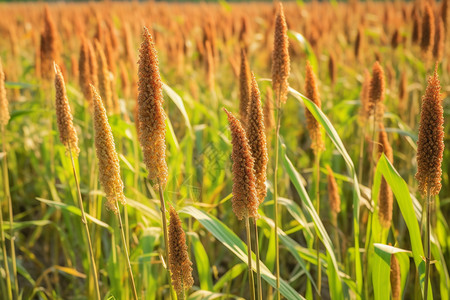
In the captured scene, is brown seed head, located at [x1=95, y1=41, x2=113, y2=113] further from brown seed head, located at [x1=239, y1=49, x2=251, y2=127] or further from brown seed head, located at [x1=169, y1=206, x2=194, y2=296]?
brown seed head, located at [x1=169, y1=206, x2=194, y2=296]

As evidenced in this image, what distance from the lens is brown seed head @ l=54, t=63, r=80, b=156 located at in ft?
4.84

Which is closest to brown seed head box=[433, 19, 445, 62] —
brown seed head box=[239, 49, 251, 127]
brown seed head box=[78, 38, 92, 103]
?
brown seed head box=[239, 49, 251, 127]

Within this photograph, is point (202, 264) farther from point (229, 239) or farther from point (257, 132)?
point (257, 132)

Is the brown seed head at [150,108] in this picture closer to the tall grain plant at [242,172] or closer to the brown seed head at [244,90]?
the tall grain plant at [242,172]

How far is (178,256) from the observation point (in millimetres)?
1344

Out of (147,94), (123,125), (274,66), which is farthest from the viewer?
(123,125)

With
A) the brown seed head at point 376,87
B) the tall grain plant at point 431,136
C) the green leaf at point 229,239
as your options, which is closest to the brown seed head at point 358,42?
the brown seed head at point 376,87

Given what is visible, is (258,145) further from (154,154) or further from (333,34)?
(333,34)

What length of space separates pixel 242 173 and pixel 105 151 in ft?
1.39

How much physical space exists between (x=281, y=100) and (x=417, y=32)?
282cm

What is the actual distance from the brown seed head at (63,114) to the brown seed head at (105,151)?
0.19 meters

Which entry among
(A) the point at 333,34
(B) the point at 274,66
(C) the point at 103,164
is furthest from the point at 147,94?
(A) the point at 333,34

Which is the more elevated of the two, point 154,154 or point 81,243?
point 154,154

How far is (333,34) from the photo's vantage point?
8.09 metres
